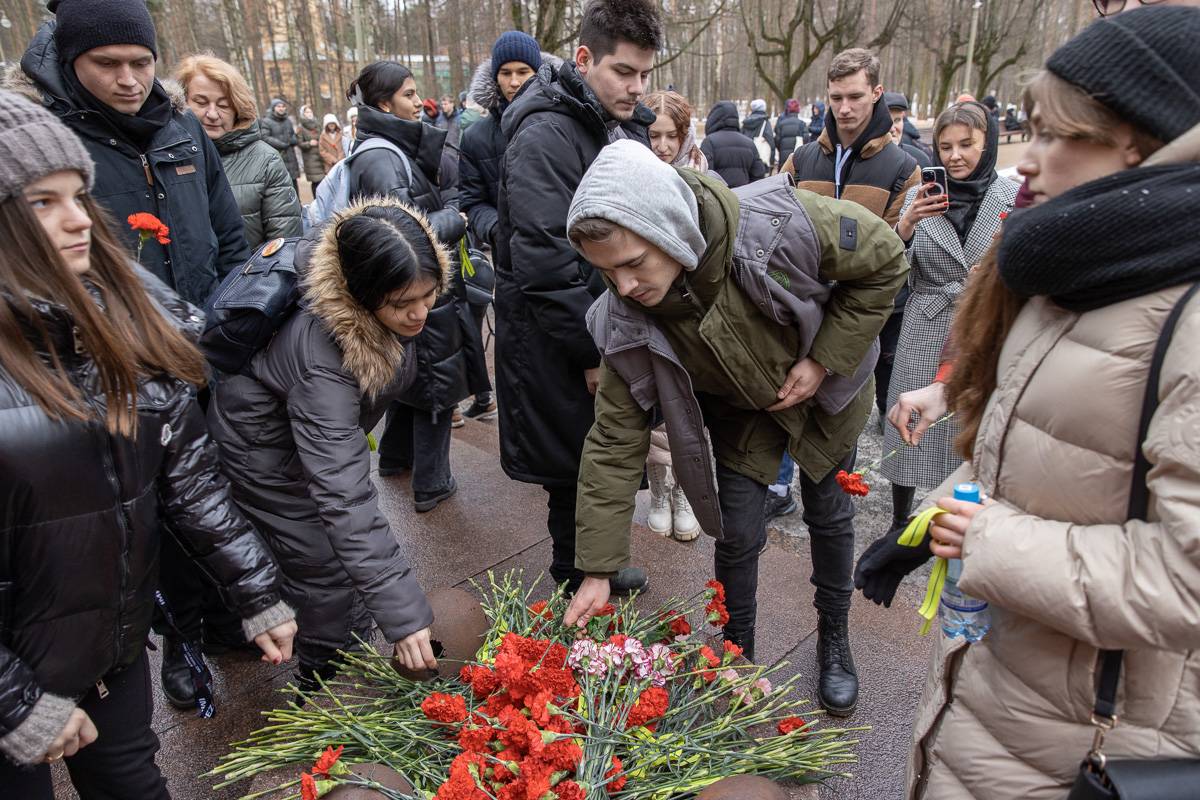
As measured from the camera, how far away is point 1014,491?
1.32 m

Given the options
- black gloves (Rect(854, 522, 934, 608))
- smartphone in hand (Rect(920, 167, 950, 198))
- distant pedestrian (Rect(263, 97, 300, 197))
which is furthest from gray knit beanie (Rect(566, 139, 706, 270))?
distant pedestrian (Rect(263, 97, 300, 197))

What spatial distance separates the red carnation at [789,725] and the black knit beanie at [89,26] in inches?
118

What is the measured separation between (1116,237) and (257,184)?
383 cm

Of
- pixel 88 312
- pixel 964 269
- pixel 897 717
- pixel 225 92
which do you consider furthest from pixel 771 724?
pixel 225 92

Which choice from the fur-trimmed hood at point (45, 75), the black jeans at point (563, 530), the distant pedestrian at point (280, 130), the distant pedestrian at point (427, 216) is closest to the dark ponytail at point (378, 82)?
the distant pedestrian at point (427, 216)

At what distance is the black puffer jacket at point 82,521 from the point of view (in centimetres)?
146

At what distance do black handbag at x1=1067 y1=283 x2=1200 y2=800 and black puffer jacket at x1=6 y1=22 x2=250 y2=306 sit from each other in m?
2.85

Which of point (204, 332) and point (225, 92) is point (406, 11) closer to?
point (225, 92)

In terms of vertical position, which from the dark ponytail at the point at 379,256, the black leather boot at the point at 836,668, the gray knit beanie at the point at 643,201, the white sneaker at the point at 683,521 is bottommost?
the white sneaker at the point at 683,521

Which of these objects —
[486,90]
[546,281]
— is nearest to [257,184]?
[486,90]

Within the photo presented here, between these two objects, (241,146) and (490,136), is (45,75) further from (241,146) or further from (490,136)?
(490,136)

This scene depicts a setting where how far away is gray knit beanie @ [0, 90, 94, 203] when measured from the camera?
4.88 ft

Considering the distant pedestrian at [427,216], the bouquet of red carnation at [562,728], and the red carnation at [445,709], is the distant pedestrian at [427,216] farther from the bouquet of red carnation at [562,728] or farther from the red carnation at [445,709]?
the red carnation at [445,709]

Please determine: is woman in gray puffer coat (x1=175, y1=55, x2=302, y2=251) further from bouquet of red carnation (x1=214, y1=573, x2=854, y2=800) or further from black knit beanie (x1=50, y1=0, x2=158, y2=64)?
bouquet of red carnation (x1=214, y1=573, x2=854, y2=800)
